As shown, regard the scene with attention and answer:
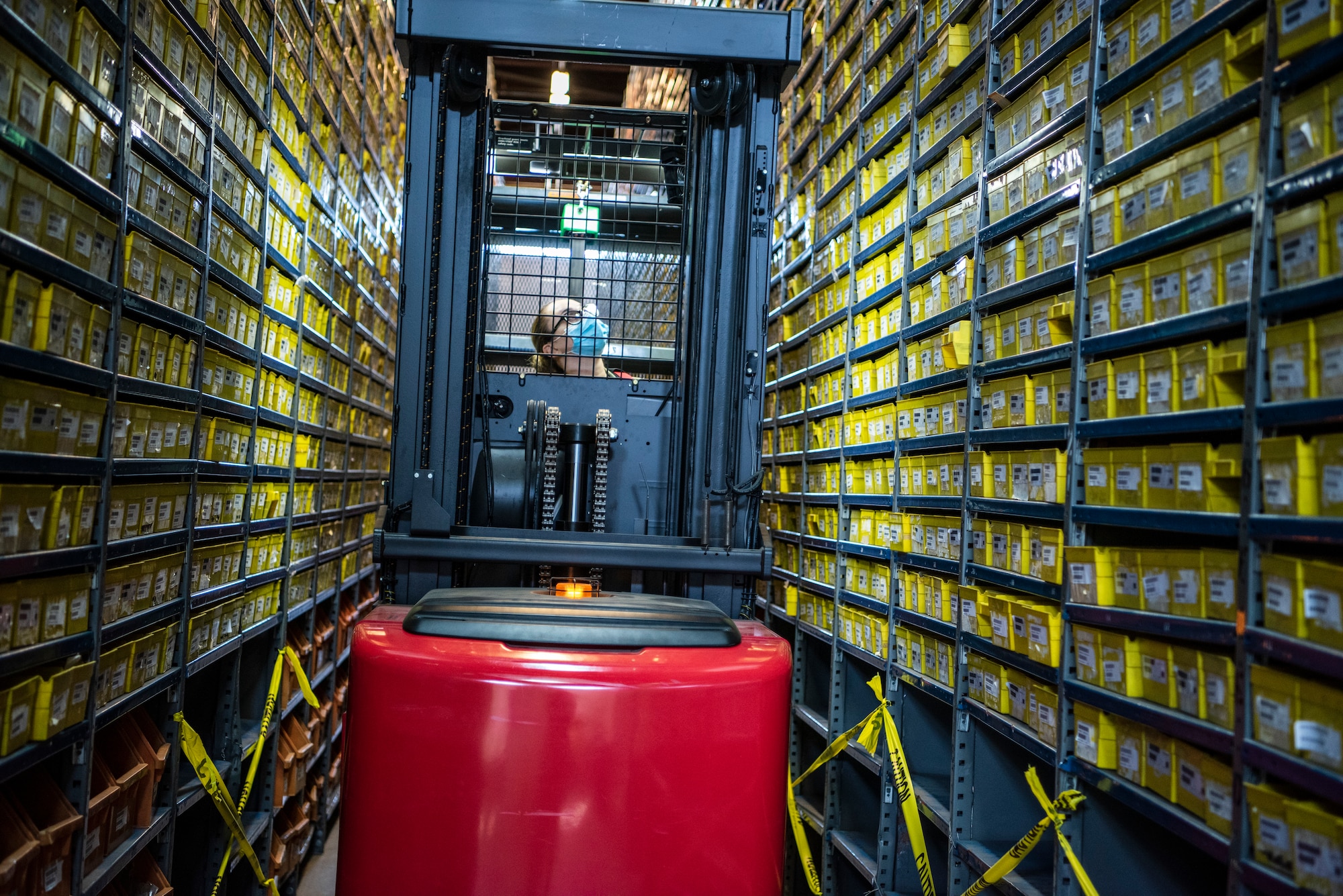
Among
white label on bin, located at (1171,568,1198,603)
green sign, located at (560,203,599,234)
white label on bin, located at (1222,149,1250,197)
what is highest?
green sign, located at (560,203,599,234)

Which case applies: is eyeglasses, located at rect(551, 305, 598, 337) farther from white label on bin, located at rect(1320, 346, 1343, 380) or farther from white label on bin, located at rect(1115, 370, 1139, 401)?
white label on bin, located at rect(1320, 346, 1343, 380)

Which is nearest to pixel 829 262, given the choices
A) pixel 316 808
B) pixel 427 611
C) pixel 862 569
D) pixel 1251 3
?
pixel 862 569

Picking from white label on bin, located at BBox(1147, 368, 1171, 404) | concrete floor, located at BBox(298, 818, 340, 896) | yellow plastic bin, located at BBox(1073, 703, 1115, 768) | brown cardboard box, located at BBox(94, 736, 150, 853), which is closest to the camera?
white label on bin, located at BBox(1147, 368, 1171, 404)

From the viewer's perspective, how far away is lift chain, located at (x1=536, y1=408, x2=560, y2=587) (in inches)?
134

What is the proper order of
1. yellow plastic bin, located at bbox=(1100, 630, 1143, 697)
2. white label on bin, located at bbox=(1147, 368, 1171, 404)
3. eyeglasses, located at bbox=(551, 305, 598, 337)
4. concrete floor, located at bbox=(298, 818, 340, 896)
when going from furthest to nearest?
concrete floor, located at bbox=(298, 818, 340, 896), eyeglasses, located at bbox=(551, 305, 598, 337), yellow plastic bin, located at bbox=(1100, 630, 1143, 697), white label on bin, located at bbox=(1147, 368, 1171, 404)

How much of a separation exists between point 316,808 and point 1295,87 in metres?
6.87

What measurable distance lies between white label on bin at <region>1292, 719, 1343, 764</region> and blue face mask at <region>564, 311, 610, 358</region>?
2.47 meters

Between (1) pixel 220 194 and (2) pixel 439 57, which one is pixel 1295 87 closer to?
(2) pixel 439 57

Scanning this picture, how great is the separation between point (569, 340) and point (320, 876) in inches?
179

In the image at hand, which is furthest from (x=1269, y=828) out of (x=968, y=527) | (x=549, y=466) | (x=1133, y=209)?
(x=549, y=466)

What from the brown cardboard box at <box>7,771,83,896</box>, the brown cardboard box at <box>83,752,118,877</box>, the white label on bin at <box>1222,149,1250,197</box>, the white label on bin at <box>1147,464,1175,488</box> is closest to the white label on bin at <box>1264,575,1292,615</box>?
the white label on bin at <box>1147,464,1175,488</box>

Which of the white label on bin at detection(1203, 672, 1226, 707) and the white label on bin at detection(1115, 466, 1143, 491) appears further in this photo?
the white label on bin at detection(1115, 466, 1143, 491)

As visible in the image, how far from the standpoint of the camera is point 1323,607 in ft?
6.66

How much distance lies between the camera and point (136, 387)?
10.6 feet
